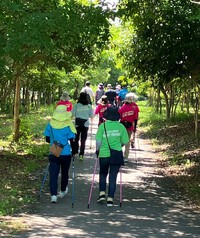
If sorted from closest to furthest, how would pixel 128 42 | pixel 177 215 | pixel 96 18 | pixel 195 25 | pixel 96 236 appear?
pixel 96 236 < pixel 177 215 < pixel 96 18 < pixel 195 25 < pixel 128 42

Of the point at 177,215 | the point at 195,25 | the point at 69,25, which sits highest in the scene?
the point at 195,25

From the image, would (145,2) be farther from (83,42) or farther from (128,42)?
(128,42)

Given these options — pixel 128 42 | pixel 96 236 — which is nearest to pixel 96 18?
pixel 96 236

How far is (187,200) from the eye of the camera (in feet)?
29.8

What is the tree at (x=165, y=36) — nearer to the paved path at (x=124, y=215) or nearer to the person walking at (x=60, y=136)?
the person walking at (x=60, y=136)

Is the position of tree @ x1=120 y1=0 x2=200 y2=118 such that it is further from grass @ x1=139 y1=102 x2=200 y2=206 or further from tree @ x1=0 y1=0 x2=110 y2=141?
grass @ x1=139 y1=102 x2=200 y2=206

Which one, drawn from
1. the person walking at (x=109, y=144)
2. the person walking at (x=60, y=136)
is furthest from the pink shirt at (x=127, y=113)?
the person walking at (x=60, y=136)

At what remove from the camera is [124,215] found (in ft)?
24.9

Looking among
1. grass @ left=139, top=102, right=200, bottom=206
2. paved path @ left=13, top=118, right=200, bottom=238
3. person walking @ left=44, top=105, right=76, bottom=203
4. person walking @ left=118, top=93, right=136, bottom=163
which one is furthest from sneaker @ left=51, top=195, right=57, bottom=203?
person walking @ left=118, top=93, right=136, bottom=163

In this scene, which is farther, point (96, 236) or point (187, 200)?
point (187, 200)

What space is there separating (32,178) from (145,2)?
18.0 ft

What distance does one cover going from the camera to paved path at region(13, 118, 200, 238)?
6.54m

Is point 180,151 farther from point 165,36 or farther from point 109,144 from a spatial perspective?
point 109,144

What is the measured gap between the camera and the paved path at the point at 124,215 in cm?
654
